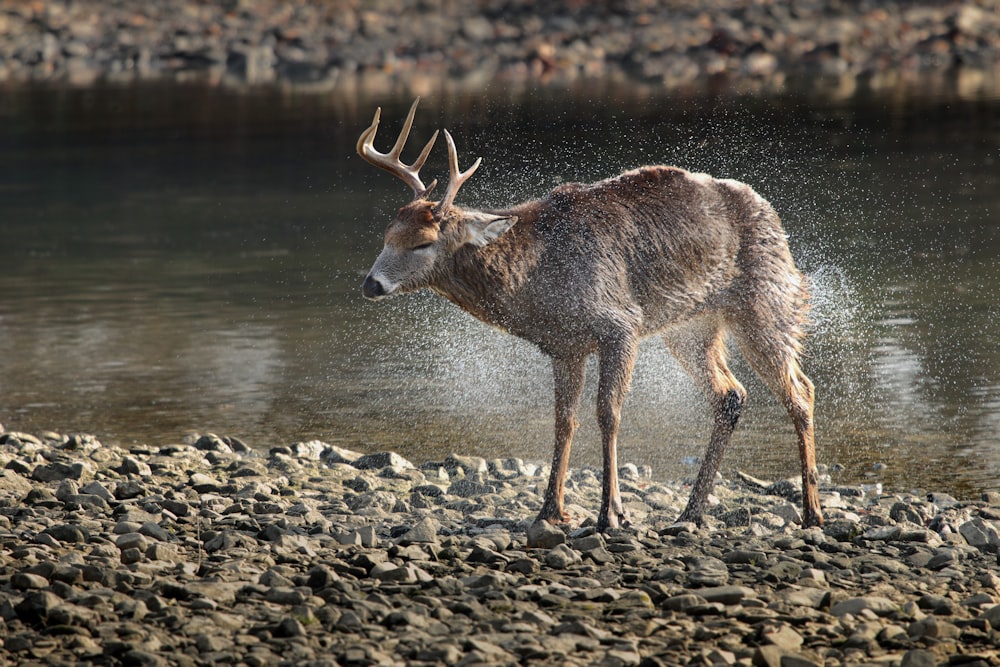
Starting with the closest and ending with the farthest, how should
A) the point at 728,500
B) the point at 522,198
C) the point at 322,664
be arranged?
the point at 322,664
the point at 728,500
the point at 522,198

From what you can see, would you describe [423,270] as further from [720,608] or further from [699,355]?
[720,608]

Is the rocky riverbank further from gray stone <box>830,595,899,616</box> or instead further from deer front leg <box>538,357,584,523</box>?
deer front leg <box>538,357,584,523</box>

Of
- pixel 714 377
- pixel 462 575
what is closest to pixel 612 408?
pixel 714 377

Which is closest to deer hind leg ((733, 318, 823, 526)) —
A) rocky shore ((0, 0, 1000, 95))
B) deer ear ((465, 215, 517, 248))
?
deer ear ((465, 215, 517, 248))

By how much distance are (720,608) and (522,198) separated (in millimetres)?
15243

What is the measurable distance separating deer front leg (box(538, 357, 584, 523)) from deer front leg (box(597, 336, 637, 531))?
0.17 meters

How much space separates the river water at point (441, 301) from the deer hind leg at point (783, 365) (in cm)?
136

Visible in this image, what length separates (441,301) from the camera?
684 inches

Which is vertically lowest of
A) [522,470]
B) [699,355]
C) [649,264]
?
[522,470]

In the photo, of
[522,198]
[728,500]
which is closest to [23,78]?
[522,198]

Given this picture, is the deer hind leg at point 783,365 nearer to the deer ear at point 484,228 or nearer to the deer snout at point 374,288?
the deer ear at point 484,228

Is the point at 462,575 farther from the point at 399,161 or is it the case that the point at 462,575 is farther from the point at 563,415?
the point at 399,161

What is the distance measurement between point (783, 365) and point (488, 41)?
4195 centimetres

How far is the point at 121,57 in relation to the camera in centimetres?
5509
